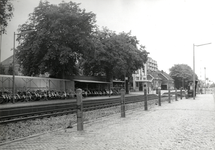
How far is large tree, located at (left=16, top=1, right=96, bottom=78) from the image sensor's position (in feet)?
85.8

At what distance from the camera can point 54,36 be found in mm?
25547

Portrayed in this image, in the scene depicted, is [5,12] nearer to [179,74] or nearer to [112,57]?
[112,57]

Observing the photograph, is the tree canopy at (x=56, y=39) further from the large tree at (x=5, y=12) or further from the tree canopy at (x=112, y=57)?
the large tree at (x=5, y=12)

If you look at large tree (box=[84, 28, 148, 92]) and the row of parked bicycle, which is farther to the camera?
large tree (box=[84, 28, 148, 92])

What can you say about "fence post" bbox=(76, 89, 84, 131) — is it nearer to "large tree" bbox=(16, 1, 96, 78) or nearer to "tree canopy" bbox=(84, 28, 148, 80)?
"large tree" bbox=(16, 1, 96, 78)

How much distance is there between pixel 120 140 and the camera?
5988mm

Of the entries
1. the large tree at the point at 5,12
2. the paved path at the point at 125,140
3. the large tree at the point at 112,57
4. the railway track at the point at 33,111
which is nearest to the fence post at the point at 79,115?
the paved path at the point at 125,140

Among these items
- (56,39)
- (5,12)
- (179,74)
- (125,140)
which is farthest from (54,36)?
(179,74)

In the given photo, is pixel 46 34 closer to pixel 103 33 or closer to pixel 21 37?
pixel 21 37

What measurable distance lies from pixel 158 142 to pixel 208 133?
2017 millimetres

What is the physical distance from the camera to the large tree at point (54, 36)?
26.2 m

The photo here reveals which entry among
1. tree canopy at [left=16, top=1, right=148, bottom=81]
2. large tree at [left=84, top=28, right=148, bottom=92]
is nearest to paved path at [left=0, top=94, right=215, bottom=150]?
tree canopy at [left=16, top=1, right=148, bottom=81]

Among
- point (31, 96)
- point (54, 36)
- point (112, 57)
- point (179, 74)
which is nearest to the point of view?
point (31, 96)

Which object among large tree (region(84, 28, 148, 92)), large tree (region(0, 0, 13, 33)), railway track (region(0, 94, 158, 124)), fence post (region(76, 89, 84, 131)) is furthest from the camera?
large tree (region(84, 28, 148, 92))
